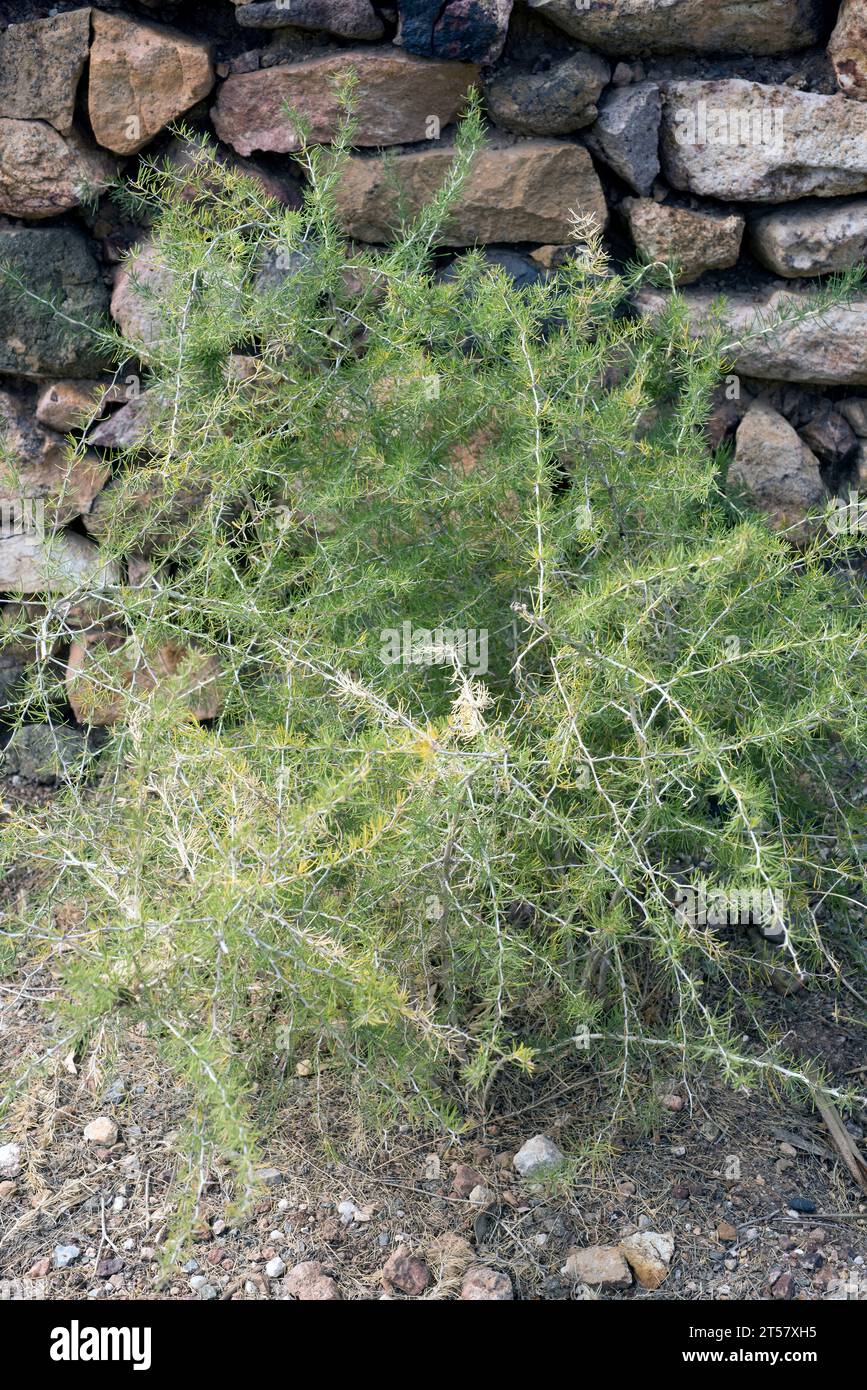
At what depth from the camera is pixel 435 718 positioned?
2.38 metres

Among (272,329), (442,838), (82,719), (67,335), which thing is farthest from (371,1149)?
(67,335)

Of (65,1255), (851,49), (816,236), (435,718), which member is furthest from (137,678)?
(851,49)

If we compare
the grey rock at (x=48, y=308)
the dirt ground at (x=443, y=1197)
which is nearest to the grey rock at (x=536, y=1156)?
the dirt ground at (x=443, y=1197)

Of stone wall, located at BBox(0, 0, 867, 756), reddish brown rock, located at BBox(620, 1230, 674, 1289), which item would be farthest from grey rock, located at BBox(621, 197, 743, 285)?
reddish brown rock, located at BBox(620, 1230, 674, 1289)

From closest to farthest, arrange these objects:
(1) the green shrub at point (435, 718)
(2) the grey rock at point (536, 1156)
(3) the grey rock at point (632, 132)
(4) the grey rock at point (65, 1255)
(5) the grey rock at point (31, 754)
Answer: (1) the green shrub at point (435, 718) < (4) the grey rock at point (65, 1255) < (2) the grey rock at point (536, 1156) < (3) the grey rock at point (632, 132) < (5) the grey rock at point (31, 754)

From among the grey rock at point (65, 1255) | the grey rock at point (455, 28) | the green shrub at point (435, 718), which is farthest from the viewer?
the grey rock at point (455, 28)

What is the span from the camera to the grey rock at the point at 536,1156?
2236mm

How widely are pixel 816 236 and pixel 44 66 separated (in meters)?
1.88

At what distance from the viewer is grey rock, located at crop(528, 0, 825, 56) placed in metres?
2.83

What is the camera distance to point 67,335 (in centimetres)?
306

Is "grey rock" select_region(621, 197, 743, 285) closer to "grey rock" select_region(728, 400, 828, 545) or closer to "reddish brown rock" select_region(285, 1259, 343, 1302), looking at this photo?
"grey rock" select_region(728, 400, 828, 545)

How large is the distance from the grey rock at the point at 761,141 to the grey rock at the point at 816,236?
0.04m

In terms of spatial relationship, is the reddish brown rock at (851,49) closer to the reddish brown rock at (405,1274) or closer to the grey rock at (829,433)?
the grey rock at (829,433)

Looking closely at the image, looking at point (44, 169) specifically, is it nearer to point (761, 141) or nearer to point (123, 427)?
point (123, 427)
